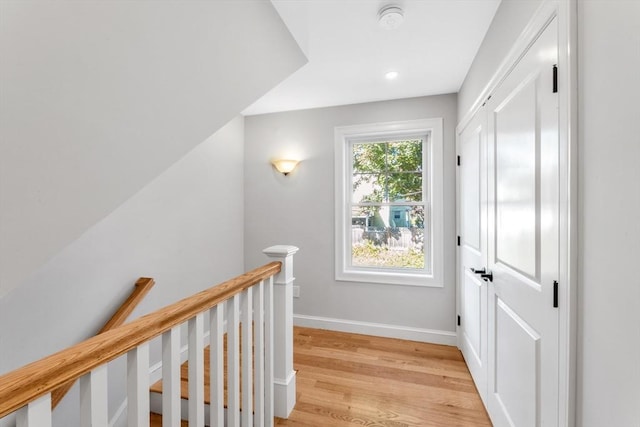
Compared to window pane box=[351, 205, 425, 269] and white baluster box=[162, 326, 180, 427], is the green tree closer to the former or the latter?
window pane box=[351, 205, 425, 269]

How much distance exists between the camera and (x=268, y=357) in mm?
1648

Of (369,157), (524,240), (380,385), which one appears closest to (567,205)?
(524,240)

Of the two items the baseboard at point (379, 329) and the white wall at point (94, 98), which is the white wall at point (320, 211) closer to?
the baseboard at point (379, 329)

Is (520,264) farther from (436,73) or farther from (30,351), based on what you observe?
(30,351)

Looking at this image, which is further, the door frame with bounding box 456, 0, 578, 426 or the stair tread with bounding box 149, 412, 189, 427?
the stair tread with bounding box 149, 412, 189, 427

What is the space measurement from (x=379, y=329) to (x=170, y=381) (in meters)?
2.29

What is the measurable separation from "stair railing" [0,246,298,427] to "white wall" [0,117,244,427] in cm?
98

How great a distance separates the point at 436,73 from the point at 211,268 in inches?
102

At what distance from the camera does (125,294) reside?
1.89 metres

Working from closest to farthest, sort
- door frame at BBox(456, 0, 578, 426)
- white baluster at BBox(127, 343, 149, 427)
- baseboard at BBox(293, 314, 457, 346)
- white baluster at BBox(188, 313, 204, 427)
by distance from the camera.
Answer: white baluster at BBox(127, 343, 149, 427), door frame at BBox(456, 0, 578, 426), white baluster at BBox(188, 313, 204, 427), baseboard at BBox(293, 314, 457, 346)

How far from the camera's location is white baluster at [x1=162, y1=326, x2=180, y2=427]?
3.00ft

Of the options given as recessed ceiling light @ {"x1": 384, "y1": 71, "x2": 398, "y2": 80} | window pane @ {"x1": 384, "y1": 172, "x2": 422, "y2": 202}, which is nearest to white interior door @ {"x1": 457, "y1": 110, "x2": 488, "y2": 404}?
window pane @ {"x1": 384, "y1": 172, "x2": 422, "y2": 202}

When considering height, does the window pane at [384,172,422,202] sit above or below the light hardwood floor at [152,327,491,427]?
above

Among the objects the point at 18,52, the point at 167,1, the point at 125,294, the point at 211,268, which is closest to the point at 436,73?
the point at 167,1
